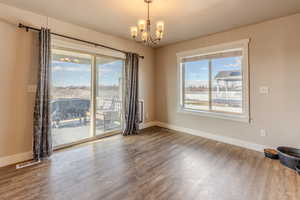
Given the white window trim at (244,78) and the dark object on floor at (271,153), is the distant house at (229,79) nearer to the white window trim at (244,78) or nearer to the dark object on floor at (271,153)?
the white window trim at (244,78)

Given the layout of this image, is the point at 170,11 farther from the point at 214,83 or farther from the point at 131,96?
the point at 131,96

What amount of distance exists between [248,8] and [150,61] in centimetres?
296

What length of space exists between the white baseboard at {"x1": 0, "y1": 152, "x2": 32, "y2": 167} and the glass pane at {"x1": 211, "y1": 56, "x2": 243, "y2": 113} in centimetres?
419

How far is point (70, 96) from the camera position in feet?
11.2

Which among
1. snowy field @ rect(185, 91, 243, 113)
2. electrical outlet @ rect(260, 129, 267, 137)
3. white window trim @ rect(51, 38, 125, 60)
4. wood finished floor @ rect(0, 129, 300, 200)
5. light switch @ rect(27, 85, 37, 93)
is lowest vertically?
wood finished floor @ rect(0, 129, 300, 200)

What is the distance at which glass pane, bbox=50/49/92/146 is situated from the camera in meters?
3.20

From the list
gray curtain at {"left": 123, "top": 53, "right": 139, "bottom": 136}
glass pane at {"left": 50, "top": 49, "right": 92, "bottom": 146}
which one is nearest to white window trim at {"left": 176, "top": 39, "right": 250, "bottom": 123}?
gray curtain at {"left": 123, "top": 53, "right": 139, "bottom": 136}

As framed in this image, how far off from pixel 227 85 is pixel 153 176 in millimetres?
2799

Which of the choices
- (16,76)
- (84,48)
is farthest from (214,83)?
(16,76)

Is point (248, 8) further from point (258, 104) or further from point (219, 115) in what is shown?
point (219, 115)

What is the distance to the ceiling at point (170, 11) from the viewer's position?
2471 millimetres

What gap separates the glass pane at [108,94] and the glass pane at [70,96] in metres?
0.25

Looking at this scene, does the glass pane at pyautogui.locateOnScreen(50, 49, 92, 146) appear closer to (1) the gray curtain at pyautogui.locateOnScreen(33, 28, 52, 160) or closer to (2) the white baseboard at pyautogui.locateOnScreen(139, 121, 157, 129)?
(1) the gray curtain at pyautogui.locateOnScreen(33, 28, 52, 160)

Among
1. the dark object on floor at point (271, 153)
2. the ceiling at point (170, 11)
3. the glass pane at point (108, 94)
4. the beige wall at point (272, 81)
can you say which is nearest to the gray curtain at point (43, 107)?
the ceiling at point (170, 11)
